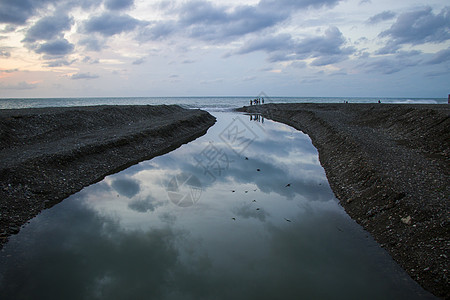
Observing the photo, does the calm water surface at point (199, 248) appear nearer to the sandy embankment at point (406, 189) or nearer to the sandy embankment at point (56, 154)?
the sandy embankment at point (406, 189)

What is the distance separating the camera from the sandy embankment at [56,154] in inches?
433

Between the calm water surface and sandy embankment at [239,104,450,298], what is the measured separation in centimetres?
52

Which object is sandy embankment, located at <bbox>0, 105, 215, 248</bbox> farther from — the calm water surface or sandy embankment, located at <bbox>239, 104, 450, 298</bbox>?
sandy embankment, located at <bbox>239, 104, 450, 298</bbox>

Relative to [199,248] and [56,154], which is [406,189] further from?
[56,154]

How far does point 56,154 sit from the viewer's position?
1514 cm

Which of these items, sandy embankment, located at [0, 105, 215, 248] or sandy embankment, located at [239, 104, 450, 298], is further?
sandy embankment, located at [0, 105, 215, 248]

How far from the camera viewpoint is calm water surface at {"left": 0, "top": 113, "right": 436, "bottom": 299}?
6.77m

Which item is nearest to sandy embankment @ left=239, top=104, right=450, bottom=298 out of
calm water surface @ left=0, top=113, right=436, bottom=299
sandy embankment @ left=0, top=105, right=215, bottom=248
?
calm water surface @ left=0, top=113, right=436, bottom=299

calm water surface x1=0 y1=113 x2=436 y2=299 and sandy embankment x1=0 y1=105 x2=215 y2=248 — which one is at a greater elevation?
sandy embankment x1=0 y1=105 x2=215 y2=248

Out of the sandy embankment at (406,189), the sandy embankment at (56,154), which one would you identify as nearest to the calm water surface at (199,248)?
the sandy embankment at (406,189)

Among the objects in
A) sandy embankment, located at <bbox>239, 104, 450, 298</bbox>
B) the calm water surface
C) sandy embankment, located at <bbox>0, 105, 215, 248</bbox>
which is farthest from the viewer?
sandy embankment, located at <bbox>0, 105, 215, 248</bbox>

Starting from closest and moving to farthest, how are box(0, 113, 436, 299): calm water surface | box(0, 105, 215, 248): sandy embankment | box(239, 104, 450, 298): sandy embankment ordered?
box(0, 113, 436, 299): calm water surface < box(239, 104, 450, 298): sandy embankment < box(0, 105, 215, 248): sandy embankment

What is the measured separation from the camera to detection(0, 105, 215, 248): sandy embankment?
1100cm

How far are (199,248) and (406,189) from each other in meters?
8.11
